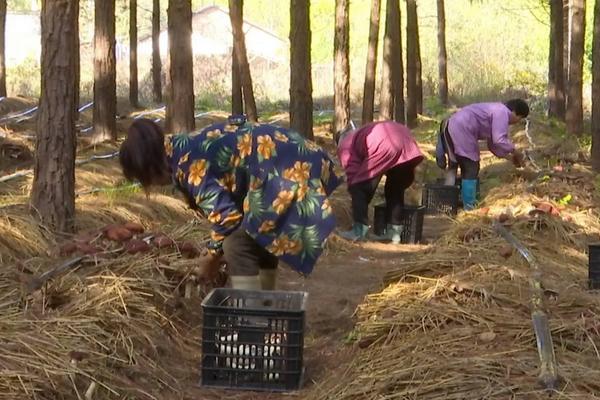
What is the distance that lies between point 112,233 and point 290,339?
1.93m

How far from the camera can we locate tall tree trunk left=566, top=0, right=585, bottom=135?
1596 cm

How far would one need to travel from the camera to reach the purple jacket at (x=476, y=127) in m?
9.84

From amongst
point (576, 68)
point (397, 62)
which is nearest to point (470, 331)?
point (576, 68)

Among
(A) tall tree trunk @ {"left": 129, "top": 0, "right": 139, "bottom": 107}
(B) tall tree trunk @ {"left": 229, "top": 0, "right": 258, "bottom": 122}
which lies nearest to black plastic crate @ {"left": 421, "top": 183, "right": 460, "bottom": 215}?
(B) tall tree trunk @ {"left": 229, "top": 0, "right": 258, "bottom": 122}

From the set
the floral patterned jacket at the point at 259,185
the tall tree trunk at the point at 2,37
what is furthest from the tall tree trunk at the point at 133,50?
the floral patterned jacket at the point at 259,185

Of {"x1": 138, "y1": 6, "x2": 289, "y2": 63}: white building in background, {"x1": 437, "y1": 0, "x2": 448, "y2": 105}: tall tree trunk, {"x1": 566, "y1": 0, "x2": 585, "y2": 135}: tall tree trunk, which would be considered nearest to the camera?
{"x1": 566, "y1": 0, "x2": 585, "y2": 135}: tall tree trunk

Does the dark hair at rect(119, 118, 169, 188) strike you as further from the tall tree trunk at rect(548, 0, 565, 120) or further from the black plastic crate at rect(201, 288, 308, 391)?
the tall tree trunk at rect(548, 0, 565, 120)

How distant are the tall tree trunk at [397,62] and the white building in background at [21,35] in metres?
38.8

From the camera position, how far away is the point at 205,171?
4.53 metres

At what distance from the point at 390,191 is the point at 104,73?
6008 mm

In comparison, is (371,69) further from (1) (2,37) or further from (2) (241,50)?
(1) (2,37)

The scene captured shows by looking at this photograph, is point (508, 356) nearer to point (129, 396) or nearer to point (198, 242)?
point (129, 396)

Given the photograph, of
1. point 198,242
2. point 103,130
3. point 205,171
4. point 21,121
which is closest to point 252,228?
point 205,171

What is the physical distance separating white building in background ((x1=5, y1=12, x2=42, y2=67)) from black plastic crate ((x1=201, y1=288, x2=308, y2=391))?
53.2 m
